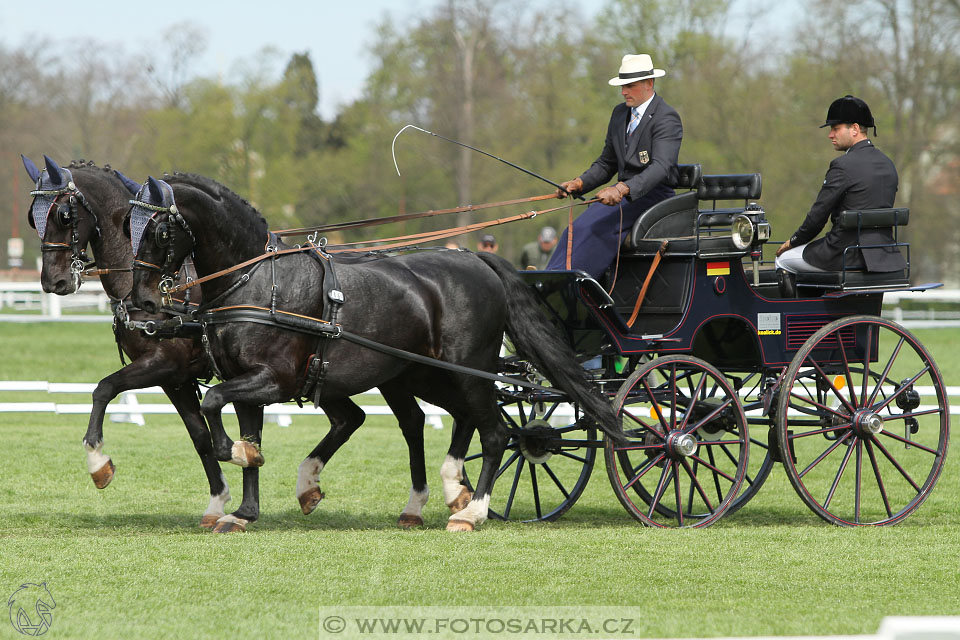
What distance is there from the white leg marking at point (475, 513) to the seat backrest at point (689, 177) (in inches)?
86.0

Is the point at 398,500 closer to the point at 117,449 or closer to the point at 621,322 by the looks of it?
the point at 621,322

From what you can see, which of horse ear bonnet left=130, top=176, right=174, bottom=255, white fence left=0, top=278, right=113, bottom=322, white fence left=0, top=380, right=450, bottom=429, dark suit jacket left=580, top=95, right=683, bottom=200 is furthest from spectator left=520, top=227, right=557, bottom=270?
white fence left=0, top=278, right=113, bottom=322

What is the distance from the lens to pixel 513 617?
14.9 ft

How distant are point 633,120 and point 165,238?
2.86m

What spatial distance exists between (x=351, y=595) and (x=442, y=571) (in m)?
0.61

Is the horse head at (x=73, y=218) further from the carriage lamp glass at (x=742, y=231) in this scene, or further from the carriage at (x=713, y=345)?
the carriage lamp glass at (x=742, y=231)

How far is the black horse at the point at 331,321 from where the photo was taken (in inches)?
249

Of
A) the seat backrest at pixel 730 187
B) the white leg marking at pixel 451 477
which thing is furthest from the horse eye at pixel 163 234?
the seat backrest at pixel 730 187

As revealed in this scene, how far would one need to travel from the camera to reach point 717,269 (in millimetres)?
7148

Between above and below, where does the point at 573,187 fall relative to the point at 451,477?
above

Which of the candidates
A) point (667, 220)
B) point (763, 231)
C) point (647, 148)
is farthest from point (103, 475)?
point (763, 231)

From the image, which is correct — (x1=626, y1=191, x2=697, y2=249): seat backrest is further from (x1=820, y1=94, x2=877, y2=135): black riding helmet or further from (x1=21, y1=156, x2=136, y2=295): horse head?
(x1=21, y1=156, x2=136, y2=295): horse head

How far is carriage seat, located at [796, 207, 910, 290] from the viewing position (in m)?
7.11

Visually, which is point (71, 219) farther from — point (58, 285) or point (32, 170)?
point (32, 170)
